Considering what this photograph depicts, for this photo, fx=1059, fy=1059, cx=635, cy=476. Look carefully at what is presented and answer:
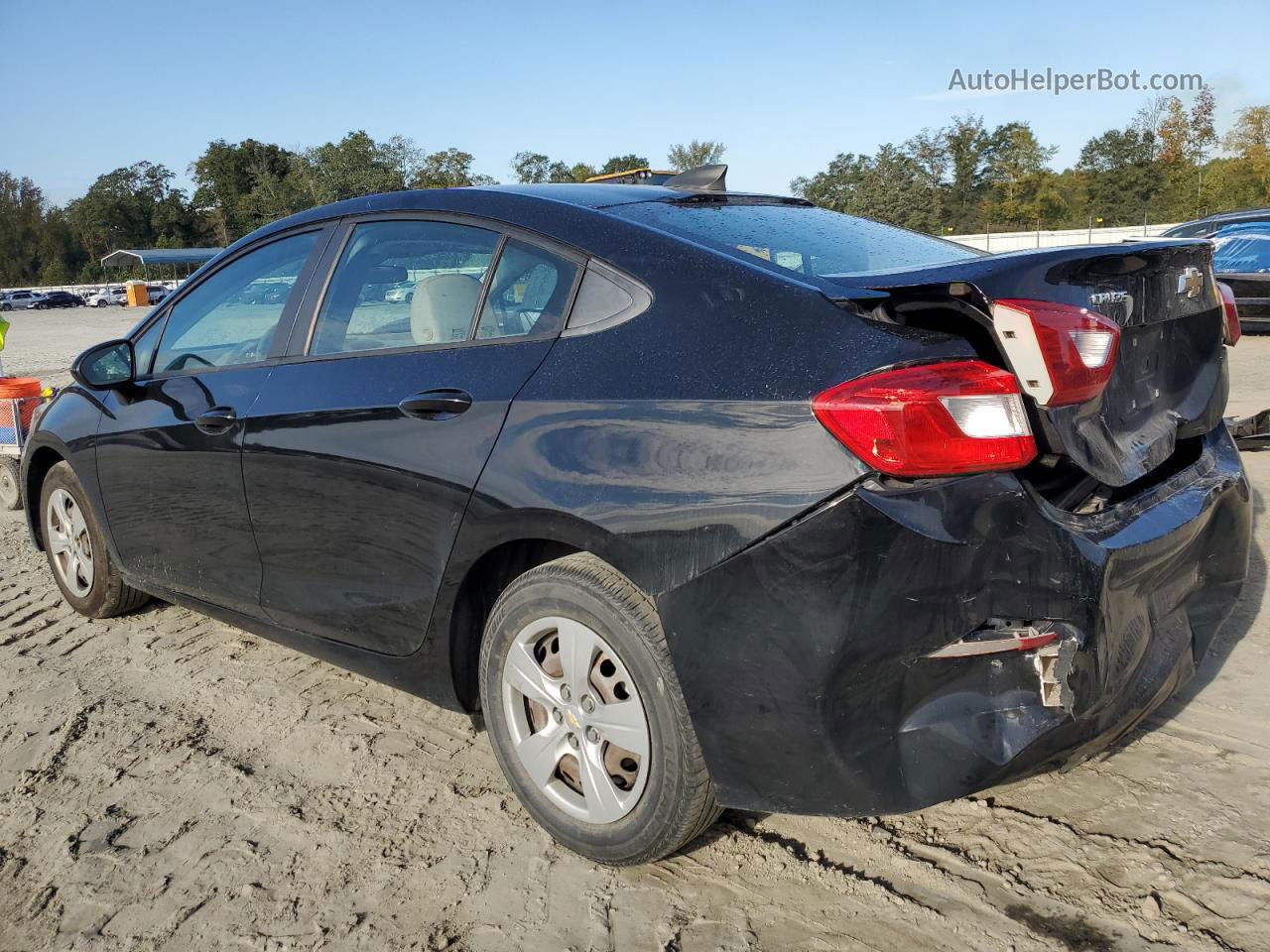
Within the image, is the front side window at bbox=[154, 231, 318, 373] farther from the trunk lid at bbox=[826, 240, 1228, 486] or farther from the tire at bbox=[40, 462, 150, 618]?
the trunk lid at bbox=[826, 240, 1228, 486]

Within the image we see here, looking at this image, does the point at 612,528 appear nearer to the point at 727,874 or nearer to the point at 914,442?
the point at 914,442

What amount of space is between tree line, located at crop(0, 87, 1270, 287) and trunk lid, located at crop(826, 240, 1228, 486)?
2875cm

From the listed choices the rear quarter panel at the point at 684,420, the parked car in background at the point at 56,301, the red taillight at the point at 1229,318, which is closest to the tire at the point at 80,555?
the rear quarter panel at the point at 684,420

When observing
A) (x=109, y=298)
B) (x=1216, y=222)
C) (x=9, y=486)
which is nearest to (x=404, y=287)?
(x=9, y=486)

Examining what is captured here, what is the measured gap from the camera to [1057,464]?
2.22 m

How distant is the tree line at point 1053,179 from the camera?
5062 centimetres

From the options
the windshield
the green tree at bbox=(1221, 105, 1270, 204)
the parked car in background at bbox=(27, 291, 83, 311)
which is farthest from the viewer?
the parked car in background at bbox=(27, 291, 83, 311)

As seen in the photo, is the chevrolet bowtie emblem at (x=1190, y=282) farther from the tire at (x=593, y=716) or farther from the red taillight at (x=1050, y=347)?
the tire at (x=593, y=716)

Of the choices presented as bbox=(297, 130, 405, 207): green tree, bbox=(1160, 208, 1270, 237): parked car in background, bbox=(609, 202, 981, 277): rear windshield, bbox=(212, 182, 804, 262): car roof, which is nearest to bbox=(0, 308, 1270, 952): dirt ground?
bbox=(609, 202, 981, 277): rear windshield

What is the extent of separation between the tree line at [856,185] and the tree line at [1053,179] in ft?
0.33

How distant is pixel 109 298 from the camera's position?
64000 mm

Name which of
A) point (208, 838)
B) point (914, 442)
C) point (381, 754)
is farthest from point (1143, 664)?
point (208, 838)

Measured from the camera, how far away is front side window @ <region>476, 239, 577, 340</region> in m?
2.65

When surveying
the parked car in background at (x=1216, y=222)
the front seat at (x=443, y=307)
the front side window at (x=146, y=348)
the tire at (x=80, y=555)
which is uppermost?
the parked car in background at (x=1216, y=222)
